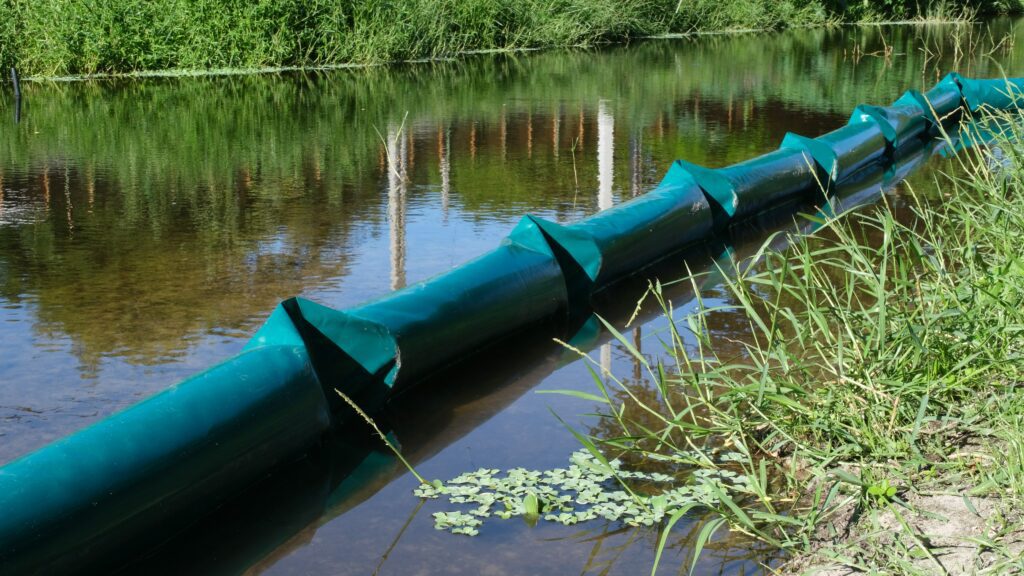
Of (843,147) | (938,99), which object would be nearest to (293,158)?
(843,147)

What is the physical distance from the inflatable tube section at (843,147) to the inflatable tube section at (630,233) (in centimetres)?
163

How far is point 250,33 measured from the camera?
1706cm

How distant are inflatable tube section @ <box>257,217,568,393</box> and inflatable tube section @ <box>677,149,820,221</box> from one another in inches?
70.9

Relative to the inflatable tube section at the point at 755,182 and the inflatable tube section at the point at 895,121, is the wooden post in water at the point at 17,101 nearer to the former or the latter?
the inflatable tube section at the point at 755,182

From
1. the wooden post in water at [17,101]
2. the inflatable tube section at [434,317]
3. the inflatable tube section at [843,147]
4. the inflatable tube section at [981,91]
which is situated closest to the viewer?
the inflatable tube section at [434,317]

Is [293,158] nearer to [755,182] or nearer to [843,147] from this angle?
[755,182]

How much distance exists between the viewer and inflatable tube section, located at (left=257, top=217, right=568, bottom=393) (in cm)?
410

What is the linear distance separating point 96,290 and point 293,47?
12.2m

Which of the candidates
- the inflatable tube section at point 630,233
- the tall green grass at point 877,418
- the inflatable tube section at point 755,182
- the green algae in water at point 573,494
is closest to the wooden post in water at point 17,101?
the inflatable tube section at point 755,182

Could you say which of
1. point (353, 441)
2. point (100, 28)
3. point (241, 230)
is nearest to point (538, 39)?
point (100, 28)

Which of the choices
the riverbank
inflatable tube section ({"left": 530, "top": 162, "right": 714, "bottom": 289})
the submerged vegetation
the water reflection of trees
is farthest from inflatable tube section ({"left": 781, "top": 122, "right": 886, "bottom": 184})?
the riverbank

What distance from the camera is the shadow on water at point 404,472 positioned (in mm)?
3355

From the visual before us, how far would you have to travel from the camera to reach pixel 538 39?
71.9ft

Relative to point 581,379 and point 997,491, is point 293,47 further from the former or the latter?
point 997,491
